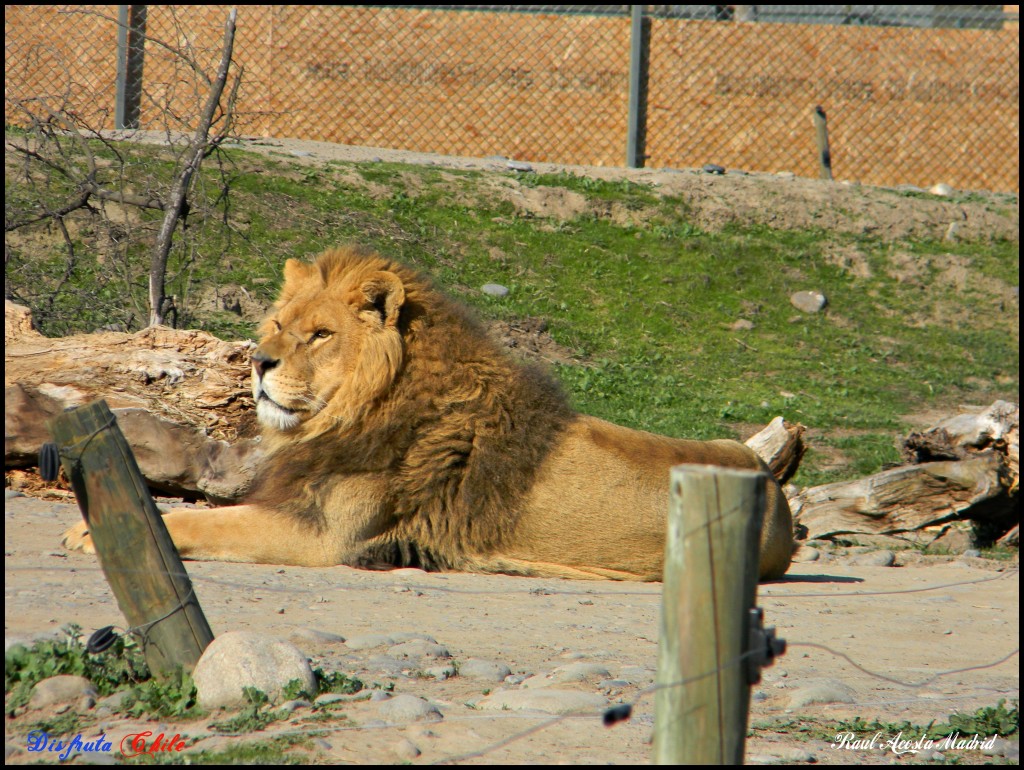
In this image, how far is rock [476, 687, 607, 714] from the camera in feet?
12.0

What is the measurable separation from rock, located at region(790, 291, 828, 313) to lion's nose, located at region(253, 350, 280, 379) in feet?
31.0

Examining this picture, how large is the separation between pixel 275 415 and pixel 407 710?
8.37 feet

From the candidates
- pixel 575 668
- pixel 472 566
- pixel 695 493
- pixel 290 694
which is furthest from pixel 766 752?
pixel 472 566

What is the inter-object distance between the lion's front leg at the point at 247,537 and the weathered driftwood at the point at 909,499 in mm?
4545

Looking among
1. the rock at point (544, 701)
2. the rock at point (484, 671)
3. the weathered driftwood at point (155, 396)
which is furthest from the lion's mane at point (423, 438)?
the rock at point (544, 701)

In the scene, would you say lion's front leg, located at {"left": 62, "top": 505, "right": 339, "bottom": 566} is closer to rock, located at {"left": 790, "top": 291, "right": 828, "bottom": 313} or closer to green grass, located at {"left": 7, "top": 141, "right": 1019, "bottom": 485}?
green grass, located at {"left": 7, "top": 141, "right": 1019, "bottom": 485}

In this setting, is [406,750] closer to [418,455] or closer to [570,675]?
[570,675]

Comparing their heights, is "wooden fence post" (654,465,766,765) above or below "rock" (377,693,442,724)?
above

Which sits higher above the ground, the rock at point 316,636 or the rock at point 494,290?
the rock at point 494,290

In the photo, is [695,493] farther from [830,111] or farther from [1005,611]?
[830,111]

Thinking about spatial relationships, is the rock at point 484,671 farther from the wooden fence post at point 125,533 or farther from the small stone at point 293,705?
the wooden fence post at point 125,533

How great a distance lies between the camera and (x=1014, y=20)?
760 inches

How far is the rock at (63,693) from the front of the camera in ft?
11.2

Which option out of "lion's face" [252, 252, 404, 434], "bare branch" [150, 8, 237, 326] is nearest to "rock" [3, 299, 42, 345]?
"bare branch" [150, 8, 237, 326]
